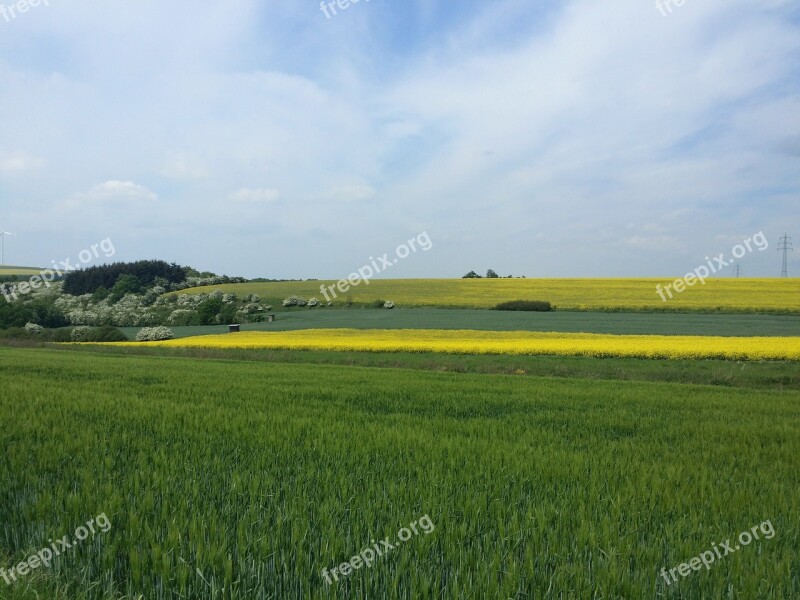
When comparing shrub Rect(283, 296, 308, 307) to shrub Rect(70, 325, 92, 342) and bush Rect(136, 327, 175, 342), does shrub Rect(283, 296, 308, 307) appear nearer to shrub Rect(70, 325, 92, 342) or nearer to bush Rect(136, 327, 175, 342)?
bush Rect(136, 327, 175, 342)

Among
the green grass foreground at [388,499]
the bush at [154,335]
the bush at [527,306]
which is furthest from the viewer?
the bush at [527,306]

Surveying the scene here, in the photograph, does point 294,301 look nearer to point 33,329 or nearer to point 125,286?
point 33,329

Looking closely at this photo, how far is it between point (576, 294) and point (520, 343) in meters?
34.8

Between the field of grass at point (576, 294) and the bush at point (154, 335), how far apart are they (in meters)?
22.1

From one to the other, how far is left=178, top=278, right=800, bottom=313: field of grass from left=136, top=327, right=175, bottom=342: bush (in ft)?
72.5

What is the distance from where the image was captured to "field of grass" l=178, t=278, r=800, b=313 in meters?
51.6

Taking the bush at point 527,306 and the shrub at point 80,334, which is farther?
the bush at point 527,306

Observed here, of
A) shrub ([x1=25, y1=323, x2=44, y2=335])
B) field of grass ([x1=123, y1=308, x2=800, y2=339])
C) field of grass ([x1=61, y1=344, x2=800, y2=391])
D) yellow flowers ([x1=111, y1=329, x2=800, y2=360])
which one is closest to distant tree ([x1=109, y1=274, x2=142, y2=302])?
field of grass ([x1=123, y1=308, x2=800, y2=339])

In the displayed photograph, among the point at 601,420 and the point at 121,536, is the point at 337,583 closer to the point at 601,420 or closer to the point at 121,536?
the point at 121,536

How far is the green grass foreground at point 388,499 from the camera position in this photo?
3.42 m

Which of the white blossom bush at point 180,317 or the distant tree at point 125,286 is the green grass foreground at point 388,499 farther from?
the distant tree at point 125,286

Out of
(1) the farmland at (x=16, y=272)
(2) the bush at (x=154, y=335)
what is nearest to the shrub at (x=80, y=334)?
(2) the bush at (x=154, y=335)

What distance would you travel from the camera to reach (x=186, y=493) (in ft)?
15.6

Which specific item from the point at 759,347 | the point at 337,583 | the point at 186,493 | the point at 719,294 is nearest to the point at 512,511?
the point at 337,583
